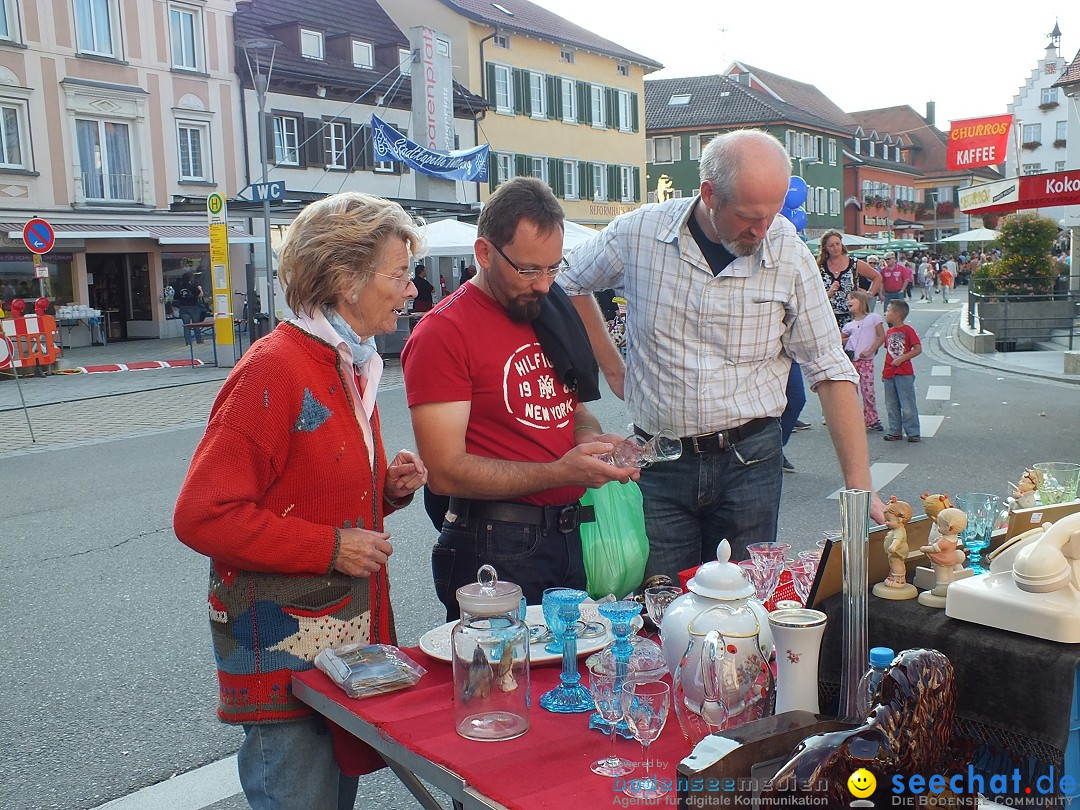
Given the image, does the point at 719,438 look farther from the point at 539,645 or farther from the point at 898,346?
the point at 898,346

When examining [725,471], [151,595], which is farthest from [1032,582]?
[151,595]

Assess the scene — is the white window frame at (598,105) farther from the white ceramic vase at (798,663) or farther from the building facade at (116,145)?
the white ceramic vase at (798,663)

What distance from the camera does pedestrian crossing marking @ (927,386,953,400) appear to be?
13058 millimetres

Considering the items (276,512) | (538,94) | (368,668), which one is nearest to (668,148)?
(538,94)

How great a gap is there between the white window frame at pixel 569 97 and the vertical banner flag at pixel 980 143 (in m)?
17.4

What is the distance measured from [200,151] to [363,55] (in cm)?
792

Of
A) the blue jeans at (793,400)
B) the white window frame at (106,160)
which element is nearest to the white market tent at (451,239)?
the blue jeans at (793,400)

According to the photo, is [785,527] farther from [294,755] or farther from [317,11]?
[317,11]

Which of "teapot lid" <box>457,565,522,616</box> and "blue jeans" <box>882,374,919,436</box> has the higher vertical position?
"teapot lid" <box>457,565,522,616</box>

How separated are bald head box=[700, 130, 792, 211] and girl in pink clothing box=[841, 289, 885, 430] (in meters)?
7.59

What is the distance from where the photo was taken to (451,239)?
18234mm

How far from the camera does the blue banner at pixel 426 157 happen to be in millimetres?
19906

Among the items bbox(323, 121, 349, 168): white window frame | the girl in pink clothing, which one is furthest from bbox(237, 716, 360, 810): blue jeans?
bbox(323, 121, 349, 168): white window frame

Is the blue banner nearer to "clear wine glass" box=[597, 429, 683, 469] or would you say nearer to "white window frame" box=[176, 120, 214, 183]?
"white window frame" box=[176, 120, 214, 183]
